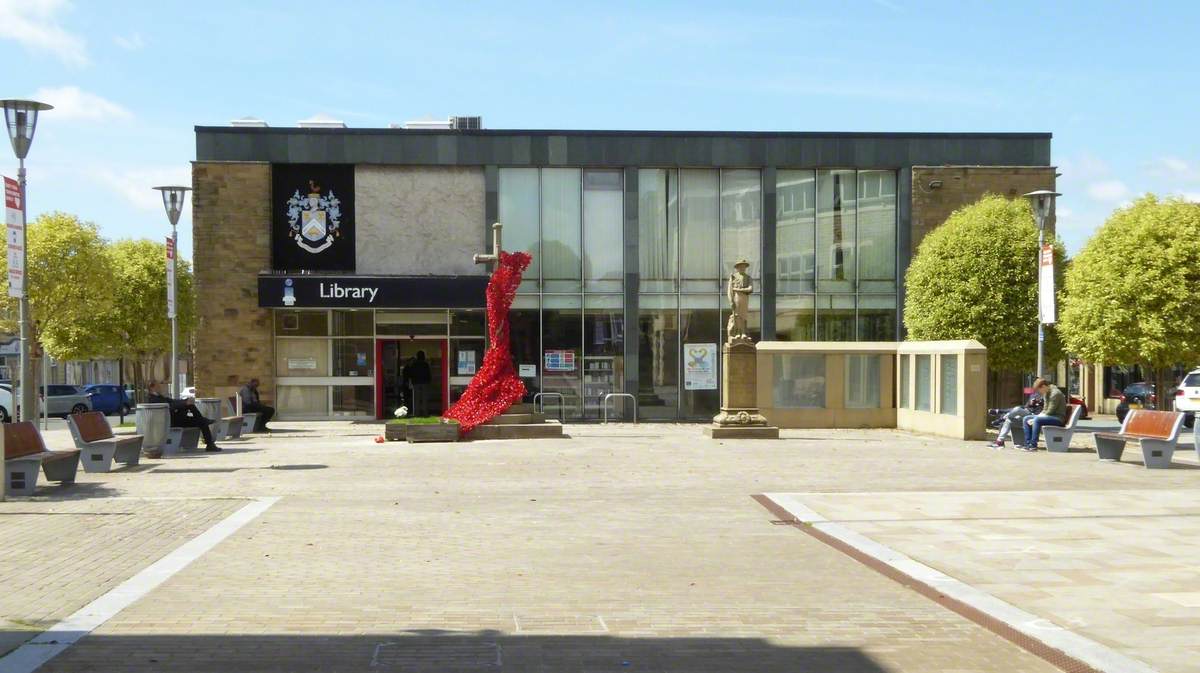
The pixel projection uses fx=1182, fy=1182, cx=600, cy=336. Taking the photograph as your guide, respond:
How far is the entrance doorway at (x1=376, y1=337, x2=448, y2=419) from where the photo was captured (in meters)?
32.4

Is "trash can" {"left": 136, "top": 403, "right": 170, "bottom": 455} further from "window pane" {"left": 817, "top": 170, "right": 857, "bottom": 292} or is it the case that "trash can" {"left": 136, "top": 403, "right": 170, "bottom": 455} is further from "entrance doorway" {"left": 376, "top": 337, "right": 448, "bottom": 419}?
"window pane" {"left": 817, "top": 170, "right": 857, "bottom": 292}

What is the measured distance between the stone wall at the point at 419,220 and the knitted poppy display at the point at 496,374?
7486mm

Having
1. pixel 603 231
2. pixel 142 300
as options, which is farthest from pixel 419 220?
pixel 142 300

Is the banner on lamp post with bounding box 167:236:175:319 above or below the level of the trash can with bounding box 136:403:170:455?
above

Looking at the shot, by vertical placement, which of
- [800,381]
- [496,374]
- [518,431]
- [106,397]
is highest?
[496,374]

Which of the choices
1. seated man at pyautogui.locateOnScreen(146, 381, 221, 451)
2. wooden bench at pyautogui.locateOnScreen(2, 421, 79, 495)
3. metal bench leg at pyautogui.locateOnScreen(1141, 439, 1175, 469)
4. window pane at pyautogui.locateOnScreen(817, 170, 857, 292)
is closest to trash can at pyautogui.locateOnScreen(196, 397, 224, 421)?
seated man at pyautogui.locateOnScreen(146, 381, 221, 451)

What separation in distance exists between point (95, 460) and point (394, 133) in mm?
17527

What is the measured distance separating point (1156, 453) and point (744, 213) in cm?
1749

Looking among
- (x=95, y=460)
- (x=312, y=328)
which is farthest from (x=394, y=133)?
(x=95, y=460)

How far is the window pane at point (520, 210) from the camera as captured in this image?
108 ft

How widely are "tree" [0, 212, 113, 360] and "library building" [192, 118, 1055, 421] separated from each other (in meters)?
3.07

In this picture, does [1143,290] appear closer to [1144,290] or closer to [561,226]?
[1144,290]

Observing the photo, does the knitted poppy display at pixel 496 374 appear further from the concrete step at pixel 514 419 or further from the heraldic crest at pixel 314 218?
the heraldic crest at pixel 314 218

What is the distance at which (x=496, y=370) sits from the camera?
2438 centimetres
